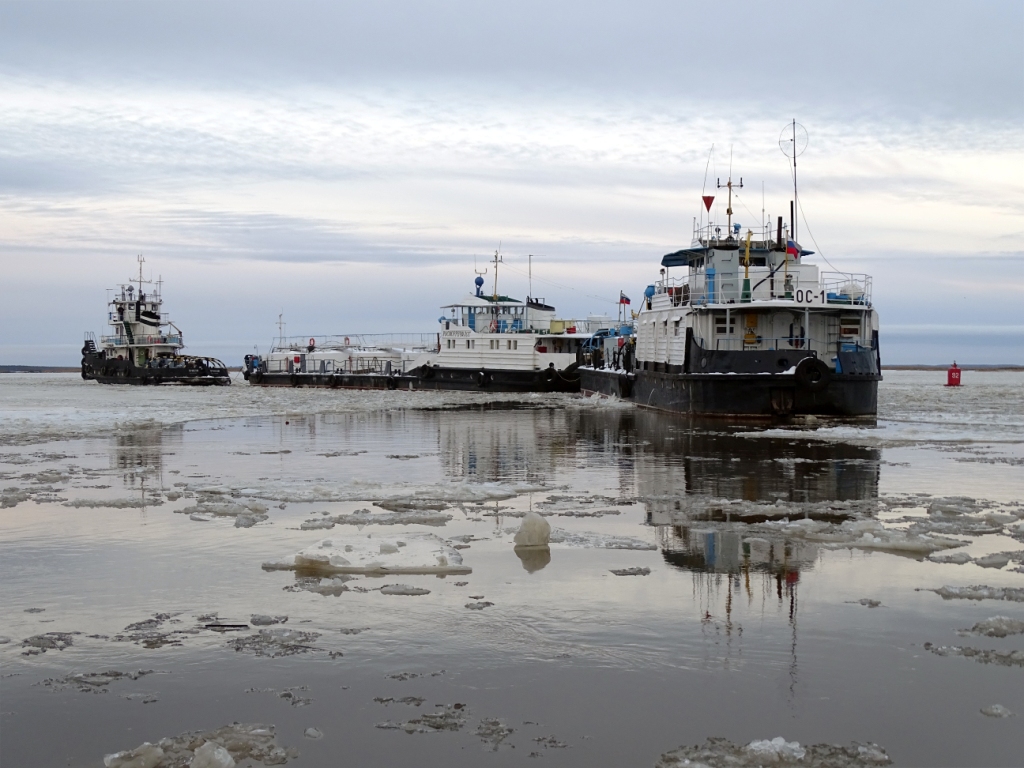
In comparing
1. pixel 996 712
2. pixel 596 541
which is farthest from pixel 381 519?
pixel 996 712

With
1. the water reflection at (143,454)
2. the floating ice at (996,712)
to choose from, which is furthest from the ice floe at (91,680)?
the water reflection at (143,454)

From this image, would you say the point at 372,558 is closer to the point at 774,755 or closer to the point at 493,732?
the point at 493,732

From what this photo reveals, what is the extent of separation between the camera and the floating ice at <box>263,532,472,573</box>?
30.1 feet

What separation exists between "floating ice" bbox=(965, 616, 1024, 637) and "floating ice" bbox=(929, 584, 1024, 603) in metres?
0.73

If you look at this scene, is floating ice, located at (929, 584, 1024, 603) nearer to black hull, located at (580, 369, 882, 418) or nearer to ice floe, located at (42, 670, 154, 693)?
ice floe, located at (42, 670, 154, 693)

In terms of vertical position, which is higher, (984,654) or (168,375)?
(168,375)

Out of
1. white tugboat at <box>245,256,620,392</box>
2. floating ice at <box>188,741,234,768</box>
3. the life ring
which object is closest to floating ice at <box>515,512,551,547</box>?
floating ice at <box>188,741,234,768</box>

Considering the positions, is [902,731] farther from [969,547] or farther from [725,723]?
[969,547]

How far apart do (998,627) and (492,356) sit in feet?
147

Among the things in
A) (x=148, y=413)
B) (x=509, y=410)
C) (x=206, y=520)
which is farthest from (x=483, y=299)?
(x=206, y=520)

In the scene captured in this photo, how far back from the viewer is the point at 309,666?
6.52m

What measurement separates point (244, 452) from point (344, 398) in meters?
26.9

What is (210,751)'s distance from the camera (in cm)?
512

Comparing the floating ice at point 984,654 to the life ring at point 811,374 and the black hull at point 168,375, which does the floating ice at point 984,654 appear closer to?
the life ring at point 811,374
